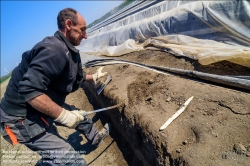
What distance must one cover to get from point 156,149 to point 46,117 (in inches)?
60.2

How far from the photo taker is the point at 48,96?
2.32 m

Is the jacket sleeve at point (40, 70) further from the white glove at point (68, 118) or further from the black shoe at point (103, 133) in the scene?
the black shoe at point (103, 133)

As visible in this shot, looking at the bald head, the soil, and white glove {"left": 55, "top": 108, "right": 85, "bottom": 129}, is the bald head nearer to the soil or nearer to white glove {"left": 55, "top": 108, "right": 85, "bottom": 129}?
white glove {"left": 55, "top": 108, "right": 85, "bottom": 129}

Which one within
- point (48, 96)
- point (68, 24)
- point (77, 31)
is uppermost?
point (68, 24)

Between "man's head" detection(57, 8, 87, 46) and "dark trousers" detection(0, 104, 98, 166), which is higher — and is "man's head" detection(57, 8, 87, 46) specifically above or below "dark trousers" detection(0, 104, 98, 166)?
above

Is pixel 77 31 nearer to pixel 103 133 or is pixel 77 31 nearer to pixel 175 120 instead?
pixel 175 120

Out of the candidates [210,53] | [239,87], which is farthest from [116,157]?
[210,53]

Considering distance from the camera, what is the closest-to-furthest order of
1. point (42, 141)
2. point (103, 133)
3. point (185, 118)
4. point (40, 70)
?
point (40, 70) → point (185, 118) → point (42, 141) → point (103, 133)

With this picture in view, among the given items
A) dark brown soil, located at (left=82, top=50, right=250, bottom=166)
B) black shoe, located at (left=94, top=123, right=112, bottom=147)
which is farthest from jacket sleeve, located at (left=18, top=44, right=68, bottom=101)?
black shoe, located at (left=94, top=123, right=112, bottom=147)

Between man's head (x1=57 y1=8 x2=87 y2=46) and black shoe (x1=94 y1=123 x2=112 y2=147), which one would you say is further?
black shoe (x1=94 y1=123 x2=112 y2=147)

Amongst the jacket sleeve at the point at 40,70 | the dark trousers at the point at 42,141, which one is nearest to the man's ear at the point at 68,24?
the jacket sleeve at the point at 40,70

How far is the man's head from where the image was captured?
2.31 m

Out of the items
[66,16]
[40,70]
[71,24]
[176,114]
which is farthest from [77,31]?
[176,114]

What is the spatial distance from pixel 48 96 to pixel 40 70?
45 cm
